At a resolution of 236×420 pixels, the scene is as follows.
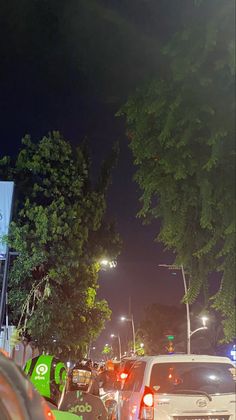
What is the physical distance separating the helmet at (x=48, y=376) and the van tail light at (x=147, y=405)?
252 centimetres

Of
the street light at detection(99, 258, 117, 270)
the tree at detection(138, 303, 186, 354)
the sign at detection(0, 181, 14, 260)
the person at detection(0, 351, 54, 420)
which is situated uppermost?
the sign at detection(0, 181, 14, 260)

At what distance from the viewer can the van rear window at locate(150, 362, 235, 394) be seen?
692cm

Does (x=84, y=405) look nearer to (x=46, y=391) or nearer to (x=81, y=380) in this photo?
(x=81, y=380)

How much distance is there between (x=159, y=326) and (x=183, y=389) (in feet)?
215

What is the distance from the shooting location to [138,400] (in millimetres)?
6828

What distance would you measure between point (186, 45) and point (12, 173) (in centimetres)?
1446

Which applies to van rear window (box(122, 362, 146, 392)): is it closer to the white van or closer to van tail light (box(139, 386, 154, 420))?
the white van

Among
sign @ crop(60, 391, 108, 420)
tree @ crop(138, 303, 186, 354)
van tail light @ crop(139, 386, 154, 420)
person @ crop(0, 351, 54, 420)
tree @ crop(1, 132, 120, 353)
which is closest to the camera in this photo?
person @ crop(0, 351, 54, 420)

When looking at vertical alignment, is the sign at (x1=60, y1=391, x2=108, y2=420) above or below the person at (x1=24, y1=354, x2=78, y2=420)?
below

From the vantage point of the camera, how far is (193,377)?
23.4 feet

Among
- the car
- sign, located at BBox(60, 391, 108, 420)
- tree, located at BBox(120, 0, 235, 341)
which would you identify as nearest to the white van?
sign, located at BBox(60, 391, 108, 420)

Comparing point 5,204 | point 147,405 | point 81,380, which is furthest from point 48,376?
point 5,204

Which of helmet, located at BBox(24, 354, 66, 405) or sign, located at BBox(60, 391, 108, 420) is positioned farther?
sign, located at BBox(60, 391, 108, 420)

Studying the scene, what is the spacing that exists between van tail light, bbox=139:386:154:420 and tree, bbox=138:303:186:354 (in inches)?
2459
